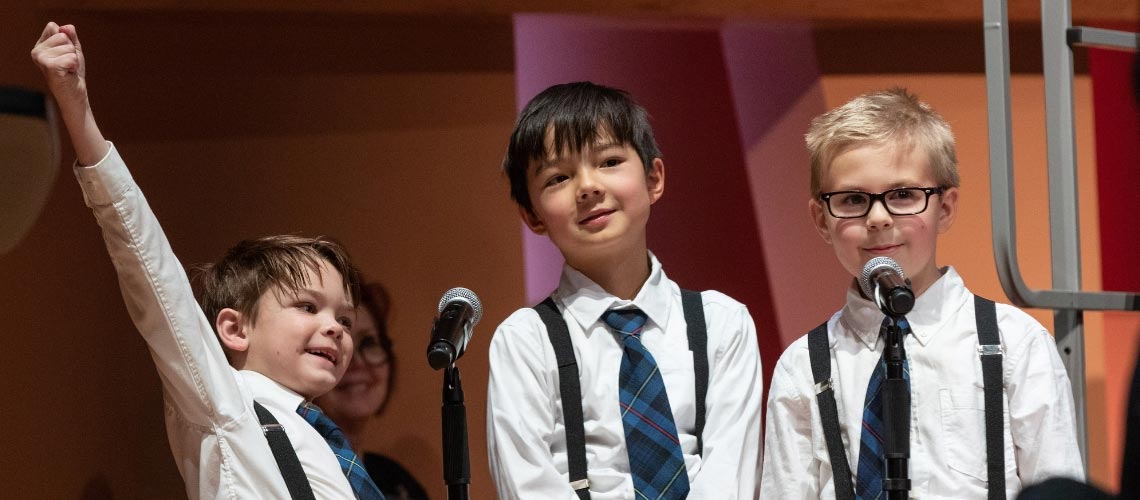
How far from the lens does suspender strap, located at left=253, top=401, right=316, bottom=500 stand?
82.7 inches

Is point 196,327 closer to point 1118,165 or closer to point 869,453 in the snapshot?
point 869,453

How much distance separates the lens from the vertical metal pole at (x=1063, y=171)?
225 centimetres

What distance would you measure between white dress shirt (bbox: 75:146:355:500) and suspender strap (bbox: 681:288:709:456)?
2.12ft

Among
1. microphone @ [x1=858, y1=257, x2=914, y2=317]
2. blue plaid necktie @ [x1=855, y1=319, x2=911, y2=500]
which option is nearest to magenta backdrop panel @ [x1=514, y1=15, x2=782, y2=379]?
blue plaid necktie @ [x1=855, y1=319, x2=911, y2=500]

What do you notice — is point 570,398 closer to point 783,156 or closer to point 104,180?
point 104,180

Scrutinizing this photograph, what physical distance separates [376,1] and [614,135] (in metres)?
0.95

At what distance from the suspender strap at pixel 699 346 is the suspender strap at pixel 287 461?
71 cm

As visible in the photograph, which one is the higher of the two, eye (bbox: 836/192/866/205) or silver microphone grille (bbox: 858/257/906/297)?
eye (bbox: 836/192/866/205)

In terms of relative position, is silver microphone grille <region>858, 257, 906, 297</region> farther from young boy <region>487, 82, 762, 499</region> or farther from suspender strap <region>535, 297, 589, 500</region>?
suspender strap <region>535, 297, 589, 500</region>

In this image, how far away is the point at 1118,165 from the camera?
3152mm

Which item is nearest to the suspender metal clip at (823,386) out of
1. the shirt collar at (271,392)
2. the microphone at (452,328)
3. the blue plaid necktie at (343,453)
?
the microphone at (452,328)

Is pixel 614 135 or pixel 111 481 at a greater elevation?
pixel 614 135

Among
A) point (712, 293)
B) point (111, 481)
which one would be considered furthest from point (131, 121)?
point (712, 293)

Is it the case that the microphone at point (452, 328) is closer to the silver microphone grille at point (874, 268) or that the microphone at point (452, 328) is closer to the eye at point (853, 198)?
the silver microphone grille at point (874, 268)
